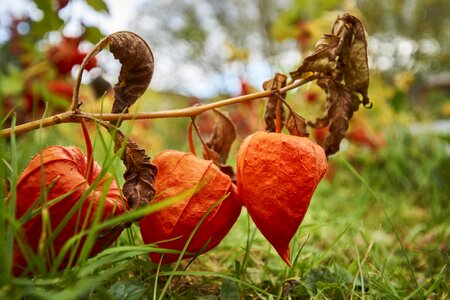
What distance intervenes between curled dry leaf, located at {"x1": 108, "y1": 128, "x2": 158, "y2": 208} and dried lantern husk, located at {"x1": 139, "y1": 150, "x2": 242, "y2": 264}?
0.03 meters

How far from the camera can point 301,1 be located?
258 cm

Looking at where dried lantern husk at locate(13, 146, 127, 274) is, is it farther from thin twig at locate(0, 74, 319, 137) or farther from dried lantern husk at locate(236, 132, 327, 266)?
dried lantern husk at locate(236, 132, 327, 266)

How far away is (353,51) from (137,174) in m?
0.42

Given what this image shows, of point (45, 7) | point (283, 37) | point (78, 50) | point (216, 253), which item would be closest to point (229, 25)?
point (283, 37)

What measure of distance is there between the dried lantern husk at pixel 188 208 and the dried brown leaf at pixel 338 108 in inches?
8.7

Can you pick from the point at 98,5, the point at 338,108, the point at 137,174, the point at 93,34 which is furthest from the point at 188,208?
the point at 93,34

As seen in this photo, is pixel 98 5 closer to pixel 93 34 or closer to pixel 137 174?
pixel 93 34

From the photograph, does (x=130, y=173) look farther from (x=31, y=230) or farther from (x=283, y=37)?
(x=283, y=37)

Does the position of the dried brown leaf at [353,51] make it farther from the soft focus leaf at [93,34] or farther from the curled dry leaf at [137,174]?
the soft focus leaf at [93,34]

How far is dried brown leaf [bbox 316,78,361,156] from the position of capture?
0.79m

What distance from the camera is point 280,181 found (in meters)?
0.65

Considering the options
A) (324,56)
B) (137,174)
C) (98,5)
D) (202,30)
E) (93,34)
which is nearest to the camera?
(137,174)

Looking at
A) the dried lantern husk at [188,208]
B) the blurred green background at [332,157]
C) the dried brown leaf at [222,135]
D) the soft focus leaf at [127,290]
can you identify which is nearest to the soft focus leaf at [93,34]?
the blurred green background at [332,157]

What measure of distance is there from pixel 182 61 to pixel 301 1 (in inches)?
207
